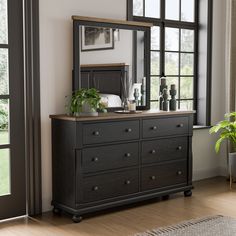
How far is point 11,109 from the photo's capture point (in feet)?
12.9

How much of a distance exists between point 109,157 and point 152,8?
192 centimetres

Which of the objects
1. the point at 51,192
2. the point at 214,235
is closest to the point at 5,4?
the point at 51,192

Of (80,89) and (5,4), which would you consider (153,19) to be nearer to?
(80,89)

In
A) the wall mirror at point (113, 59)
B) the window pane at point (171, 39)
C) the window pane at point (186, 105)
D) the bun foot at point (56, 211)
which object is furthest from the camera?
the window pane at point (186, 105)

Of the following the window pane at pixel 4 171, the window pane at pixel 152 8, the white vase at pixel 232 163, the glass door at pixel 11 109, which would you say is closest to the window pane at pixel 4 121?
the glass door at pixel 11 109

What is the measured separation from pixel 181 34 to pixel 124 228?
8.44 feet

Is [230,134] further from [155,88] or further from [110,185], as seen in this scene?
[110,185]

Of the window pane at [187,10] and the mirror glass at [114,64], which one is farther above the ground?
the window pane at [187,10]

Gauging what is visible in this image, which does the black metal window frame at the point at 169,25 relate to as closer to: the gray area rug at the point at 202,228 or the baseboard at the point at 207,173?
the baseboard at the point at 207,173

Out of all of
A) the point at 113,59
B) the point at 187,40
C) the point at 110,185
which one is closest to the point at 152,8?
the point at 187,40

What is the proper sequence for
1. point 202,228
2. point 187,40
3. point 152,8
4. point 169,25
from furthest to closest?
point 187,40
point 169,25
point 152,8
point 202,228

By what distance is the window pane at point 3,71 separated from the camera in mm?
3861

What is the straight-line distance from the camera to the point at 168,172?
4504 mm

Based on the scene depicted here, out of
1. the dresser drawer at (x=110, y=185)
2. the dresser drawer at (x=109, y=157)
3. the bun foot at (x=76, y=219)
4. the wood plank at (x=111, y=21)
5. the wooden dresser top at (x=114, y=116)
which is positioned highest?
the wood plank at (x=111, y=21)
